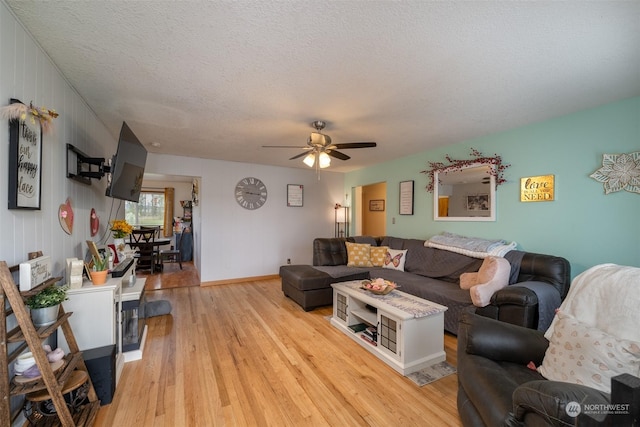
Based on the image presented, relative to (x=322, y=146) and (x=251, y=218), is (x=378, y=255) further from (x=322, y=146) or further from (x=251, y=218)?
(x=251, y=218)

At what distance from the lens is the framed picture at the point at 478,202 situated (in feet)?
11.1

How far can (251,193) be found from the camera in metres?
5.15

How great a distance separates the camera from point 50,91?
177 cm

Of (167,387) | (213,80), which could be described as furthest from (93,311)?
(213,80)

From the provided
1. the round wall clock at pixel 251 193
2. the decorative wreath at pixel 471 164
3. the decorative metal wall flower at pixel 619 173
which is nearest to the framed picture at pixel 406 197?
the decorative wreath at pixel 471 164

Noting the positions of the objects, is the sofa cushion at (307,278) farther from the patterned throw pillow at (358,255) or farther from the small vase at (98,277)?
the small vase at (98,277)

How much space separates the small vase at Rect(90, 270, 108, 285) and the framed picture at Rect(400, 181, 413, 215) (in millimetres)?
4095

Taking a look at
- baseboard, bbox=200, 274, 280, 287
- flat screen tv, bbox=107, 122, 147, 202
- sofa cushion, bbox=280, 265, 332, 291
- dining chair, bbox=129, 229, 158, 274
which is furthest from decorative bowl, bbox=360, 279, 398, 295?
dining chair, bbox=129, 229, 158, 274

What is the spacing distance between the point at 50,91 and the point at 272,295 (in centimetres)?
342

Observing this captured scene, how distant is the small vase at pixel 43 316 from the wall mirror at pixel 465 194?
4.20 meters

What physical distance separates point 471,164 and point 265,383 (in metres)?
3.52

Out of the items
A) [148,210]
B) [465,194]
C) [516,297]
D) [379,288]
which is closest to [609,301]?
[516,297]

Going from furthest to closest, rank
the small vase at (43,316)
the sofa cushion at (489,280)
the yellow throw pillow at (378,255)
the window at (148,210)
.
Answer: the window at (148,210), the yellow throw pillow at (378,255), the sofa cushion at (489,280), the small vase at (43,316)

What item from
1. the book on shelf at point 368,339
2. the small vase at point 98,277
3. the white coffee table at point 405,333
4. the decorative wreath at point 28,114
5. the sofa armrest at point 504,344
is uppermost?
the decorative wreath at point 28,114
